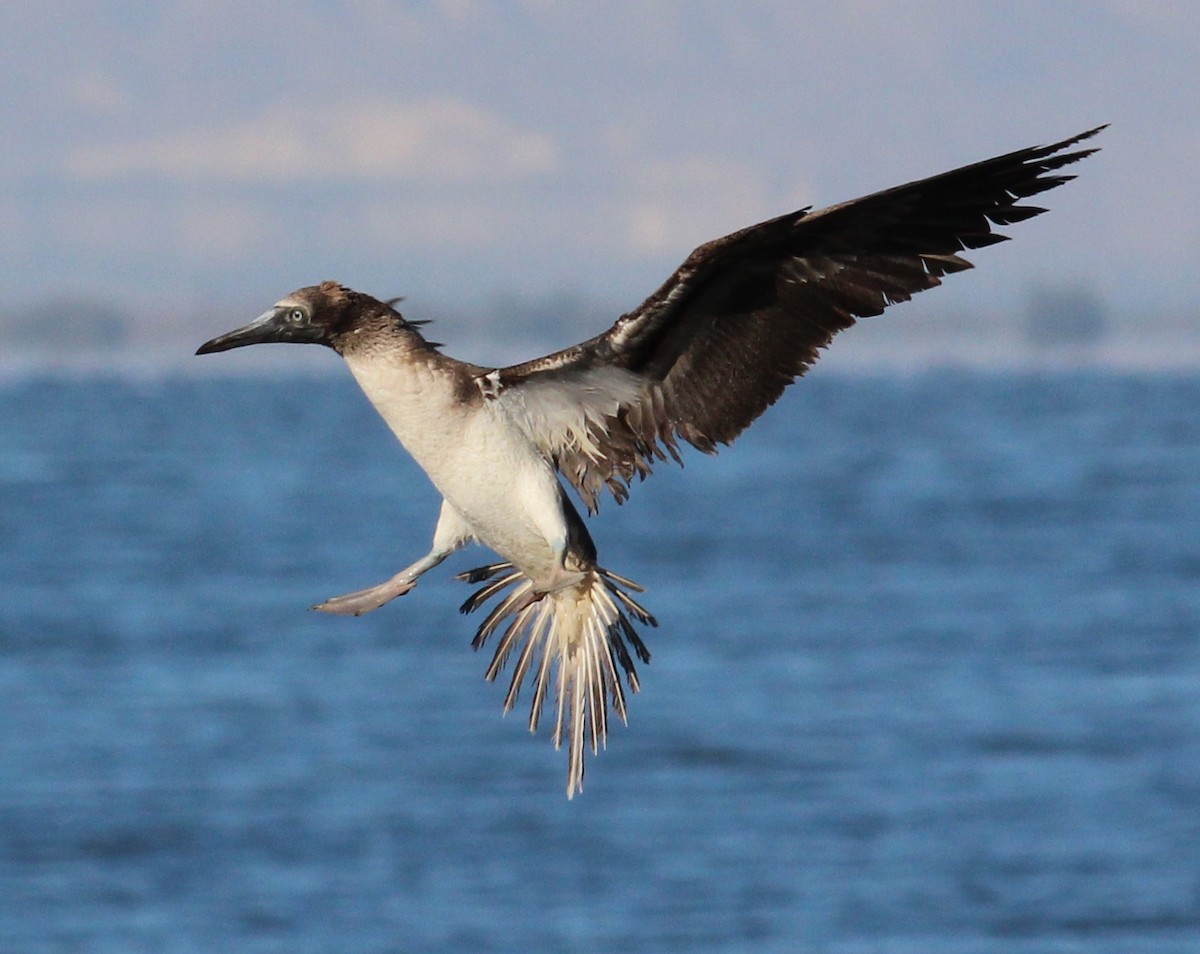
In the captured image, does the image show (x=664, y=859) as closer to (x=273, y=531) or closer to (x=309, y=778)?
(x=309, y=778)

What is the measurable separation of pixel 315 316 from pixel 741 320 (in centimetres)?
165

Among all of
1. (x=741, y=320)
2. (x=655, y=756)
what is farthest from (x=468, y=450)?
(x=655, y=756)

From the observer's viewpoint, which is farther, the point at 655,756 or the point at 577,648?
the point at 655,756

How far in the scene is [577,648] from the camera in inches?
378

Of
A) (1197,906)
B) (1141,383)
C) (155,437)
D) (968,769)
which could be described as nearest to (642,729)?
(968,769)

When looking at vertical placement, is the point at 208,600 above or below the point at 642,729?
above

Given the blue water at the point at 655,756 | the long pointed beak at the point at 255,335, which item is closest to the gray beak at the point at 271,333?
the long pointed beak at the point at 255,335

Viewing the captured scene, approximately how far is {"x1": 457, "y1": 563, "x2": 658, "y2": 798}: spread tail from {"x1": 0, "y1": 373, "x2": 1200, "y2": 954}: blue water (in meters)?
14.8

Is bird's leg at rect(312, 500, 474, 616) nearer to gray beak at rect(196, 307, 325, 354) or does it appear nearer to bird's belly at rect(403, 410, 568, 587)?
bird's belly at rect(403, 410, 568, 587)

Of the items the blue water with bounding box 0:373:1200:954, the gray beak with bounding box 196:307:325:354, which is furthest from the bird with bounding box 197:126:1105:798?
the blue water with bounding box 0:373:1200:954

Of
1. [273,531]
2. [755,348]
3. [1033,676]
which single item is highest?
[273,531]

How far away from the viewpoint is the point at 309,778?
29.9 metres

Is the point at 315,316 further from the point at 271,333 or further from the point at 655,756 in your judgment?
the point at 655,756

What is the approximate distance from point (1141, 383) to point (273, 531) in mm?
135204
